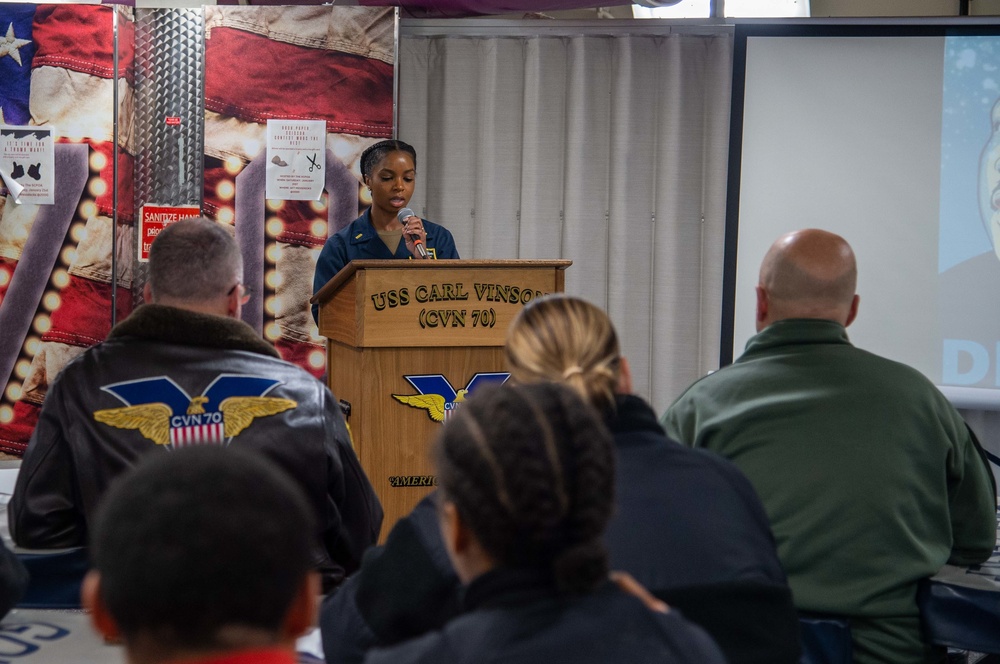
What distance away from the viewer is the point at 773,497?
1.84 meters

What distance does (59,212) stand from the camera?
15.2ft

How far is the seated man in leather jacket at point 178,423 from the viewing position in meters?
1.89

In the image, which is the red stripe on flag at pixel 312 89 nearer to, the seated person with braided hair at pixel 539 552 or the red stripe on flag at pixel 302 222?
the red stripe on flag at pixel 302 222

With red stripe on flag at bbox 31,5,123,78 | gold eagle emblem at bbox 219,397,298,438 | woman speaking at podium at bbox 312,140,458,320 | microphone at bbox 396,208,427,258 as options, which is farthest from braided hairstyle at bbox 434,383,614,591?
red stripe on flag at bbox 31,5,123,78

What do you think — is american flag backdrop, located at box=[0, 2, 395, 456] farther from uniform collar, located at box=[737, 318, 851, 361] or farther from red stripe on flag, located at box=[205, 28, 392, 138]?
uniform collar, located at box=[737, 318, 851, 361]

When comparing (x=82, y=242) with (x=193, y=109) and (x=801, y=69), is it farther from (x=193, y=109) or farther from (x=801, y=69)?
(x=801, y=69)

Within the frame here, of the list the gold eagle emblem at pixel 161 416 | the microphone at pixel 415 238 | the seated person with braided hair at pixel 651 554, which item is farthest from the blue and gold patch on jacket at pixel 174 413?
the microphone at pixel 415 238

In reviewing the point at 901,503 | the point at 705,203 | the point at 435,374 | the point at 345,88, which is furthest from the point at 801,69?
the point at 901,503

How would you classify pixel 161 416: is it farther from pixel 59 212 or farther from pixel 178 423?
pixel 59 212

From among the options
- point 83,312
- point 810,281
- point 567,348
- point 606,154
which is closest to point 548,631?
point 567,348

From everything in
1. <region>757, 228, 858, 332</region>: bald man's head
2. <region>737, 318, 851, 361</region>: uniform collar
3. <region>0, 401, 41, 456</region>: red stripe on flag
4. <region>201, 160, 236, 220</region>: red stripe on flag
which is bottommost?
<region>0, 401, 41, 456</region>: red stripe on flag

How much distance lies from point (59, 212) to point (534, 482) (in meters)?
4.26

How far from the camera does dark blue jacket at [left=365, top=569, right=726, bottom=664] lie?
879 millimetres

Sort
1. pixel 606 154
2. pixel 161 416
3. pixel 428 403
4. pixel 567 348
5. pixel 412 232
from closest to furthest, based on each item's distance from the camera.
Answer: pixel 567 348 → pixel 161 416 → pixel 428 403 → pixel 412 232 → pixel 606 154
